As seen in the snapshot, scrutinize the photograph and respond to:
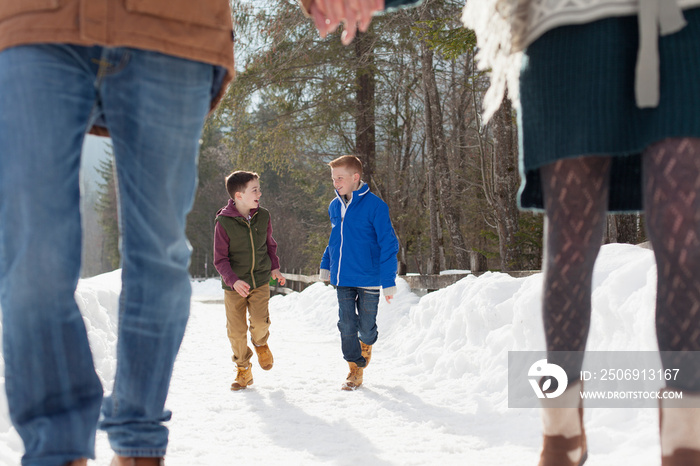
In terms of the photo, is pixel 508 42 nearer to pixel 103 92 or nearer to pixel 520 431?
pixel 103 92

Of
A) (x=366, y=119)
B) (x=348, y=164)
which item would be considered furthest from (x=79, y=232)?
(x=366, y=119)

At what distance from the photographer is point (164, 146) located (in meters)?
1.53

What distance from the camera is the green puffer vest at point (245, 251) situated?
202 inches

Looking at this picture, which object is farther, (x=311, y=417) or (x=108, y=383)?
(x=108, y=383)

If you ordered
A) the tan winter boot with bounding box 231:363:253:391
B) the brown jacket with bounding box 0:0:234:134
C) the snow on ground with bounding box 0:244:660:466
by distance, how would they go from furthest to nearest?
the tan winter boot with bounding box 231:363:253:391 → the snow on ground with bounding box 0:244:660:466 → the brown jacket with bounding box 0:0:234:134

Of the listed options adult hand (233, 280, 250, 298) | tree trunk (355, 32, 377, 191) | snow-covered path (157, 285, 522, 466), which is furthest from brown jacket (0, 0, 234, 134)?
tree trunk (355, 32, 377, 191)

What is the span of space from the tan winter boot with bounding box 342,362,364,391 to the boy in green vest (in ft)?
2.76

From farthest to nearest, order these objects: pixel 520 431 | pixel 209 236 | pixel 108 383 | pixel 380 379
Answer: pixel 209 236 < pixel 380 379 < pixel 108 383 < pixel 520 431

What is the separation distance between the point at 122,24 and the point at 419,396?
10.4 feet

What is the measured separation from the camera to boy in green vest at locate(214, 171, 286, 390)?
502cm

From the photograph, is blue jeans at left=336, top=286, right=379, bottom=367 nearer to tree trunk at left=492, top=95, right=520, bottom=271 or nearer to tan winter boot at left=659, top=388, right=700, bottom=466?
tan winter boot at left=659, top=388, right=700, bottom=466

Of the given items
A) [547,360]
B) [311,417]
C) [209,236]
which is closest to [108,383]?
[311,417]

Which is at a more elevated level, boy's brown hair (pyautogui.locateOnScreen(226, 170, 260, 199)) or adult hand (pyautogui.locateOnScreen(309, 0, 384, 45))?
adult hand (pyautogui.locateOnScreen(309, 0, 384, 45))

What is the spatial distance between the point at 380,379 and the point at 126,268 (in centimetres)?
352
